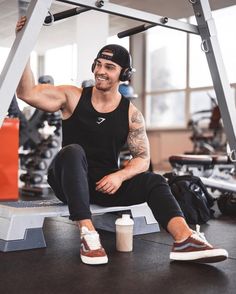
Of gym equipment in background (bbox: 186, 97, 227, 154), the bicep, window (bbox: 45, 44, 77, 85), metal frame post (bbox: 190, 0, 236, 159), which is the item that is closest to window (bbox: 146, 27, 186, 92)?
gym equipment in background (bbox: 186, 97, 227, 154)

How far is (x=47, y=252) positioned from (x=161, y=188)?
22.3 inches

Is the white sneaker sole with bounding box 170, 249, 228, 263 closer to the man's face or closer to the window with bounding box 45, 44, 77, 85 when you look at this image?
the man's face

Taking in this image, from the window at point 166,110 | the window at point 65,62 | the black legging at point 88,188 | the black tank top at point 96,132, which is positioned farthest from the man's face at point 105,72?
the window at point 166,110

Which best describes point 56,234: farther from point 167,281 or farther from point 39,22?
point 39,22

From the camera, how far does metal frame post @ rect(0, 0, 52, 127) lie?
1426 mm

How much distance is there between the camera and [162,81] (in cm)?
908

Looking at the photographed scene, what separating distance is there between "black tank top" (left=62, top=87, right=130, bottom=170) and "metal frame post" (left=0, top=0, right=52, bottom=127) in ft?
1.81

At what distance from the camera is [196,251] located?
5.54ft

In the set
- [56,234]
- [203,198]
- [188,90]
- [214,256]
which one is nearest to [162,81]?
[188,90]

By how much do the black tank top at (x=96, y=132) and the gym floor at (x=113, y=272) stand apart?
41cm

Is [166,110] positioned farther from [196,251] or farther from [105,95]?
[196,251]

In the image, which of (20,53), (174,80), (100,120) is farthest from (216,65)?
(174,80)

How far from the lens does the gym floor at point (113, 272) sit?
1.41m

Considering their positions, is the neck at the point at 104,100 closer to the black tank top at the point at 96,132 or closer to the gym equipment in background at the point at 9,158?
the black tank top at the point at 96,132
